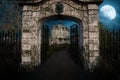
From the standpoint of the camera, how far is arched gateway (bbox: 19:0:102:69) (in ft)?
24.3

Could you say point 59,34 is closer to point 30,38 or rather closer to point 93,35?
point 30,38

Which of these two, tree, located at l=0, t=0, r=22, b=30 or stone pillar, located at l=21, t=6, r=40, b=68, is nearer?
stone pillar, located at l=21, t=6, r=40, b=68

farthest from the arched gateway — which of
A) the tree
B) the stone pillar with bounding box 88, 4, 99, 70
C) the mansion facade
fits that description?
the mansion facade

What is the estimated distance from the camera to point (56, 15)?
7.70 meters

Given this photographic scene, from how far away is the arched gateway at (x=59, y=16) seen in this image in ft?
24.3

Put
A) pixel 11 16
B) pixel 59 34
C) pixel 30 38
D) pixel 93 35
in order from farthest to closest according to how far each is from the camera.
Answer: pixel 59 34
pixel 11 16
pixel 30 38
pixel 93 35

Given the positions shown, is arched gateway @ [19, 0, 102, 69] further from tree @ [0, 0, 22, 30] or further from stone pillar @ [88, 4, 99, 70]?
tree @ [0, 0, 22, 30]

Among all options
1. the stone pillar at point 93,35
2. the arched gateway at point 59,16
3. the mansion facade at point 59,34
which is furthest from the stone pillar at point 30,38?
the mansion facade at point 59,34

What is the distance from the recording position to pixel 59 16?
7832 millimetres

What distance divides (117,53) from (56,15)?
150 inches

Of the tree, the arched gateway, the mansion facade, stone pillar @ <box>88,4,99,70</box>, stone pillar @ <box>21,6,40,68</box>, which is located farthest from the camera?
the mansion facade

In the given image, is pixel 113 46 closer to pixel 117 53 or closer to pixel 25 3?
pixel 117 53

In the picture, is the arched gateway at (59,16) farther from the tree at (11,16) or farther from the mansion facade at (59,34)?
the mansion facade at (59,34)

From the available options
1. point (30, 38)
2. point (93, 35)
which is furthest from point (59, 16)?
point (93, 35)
